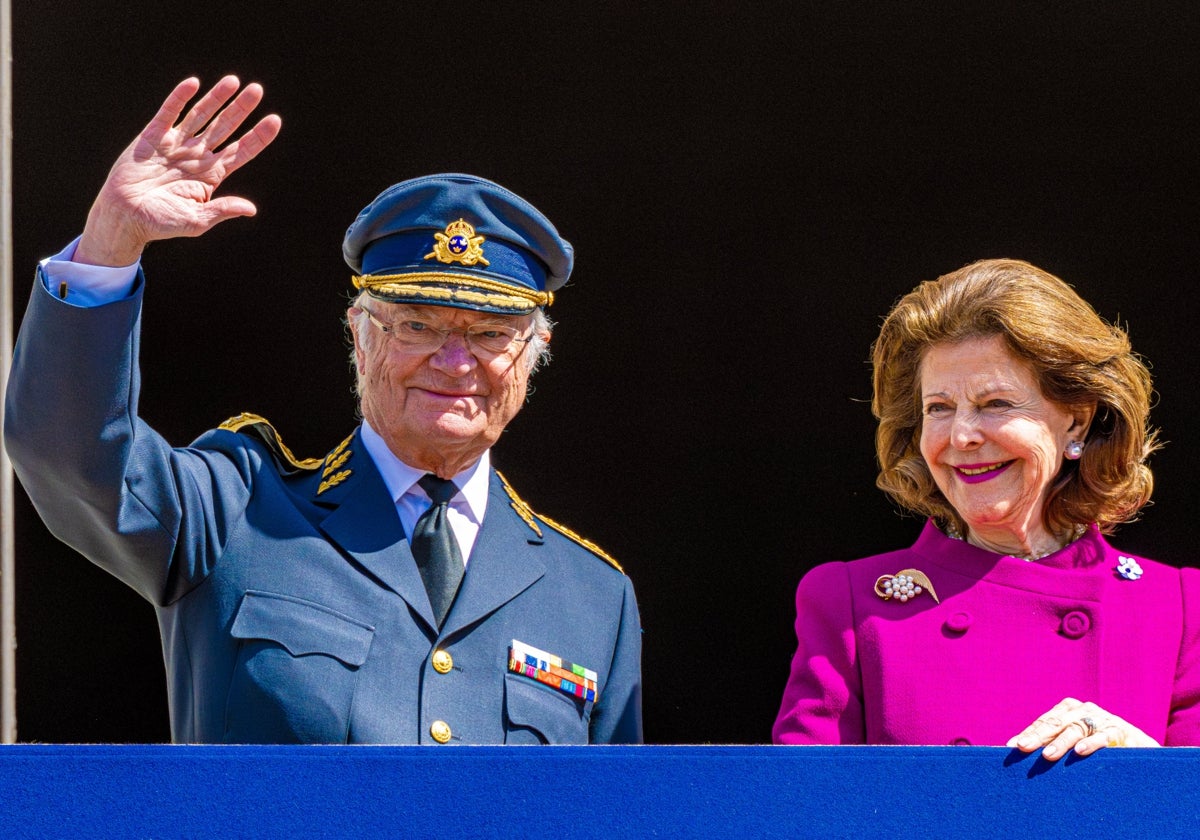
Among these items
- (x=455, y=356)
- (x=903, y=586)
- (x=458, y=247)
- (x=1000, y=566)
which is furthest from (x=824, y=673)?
(x=458, y=247)

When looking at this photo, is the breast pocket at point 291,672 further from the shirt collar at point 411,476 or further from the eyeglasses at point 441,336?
the eyeglasses at point 441,336

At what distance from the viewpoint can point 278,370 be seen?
3.24m

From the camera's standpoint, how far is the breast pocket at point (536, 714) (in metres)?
2.27

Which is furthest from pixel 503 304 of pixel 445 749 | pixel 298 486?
pixel 445 749

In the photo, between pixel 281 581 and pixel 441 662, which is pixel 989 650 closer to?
pixel 441 662

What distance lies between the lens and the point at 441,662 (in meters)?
2.23

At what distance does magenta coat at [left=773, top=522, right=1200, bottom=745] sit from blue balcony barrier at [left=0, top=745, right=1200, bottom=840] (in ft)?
1.17

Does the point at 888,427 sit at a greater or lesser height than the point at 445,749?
greater

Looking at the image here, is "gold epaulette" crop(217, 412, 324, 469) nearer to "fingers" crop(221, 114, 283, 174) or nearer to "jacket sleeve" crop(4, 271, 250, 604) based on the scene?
"jacket sleeve" crop(4, 271, 250, 604)

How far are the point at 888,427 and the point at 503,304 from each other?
0.59 metres

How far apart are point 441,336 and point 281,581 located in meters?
0.41

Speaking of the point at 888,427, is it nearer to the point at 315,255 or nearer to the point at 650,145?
the point at 650,145

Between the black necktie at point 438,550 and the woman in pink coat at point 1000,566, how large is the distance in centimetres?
48

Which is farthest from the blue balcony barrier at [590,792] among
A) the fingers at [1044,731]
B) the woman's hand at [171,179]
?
the woman's hand at [171,179]
